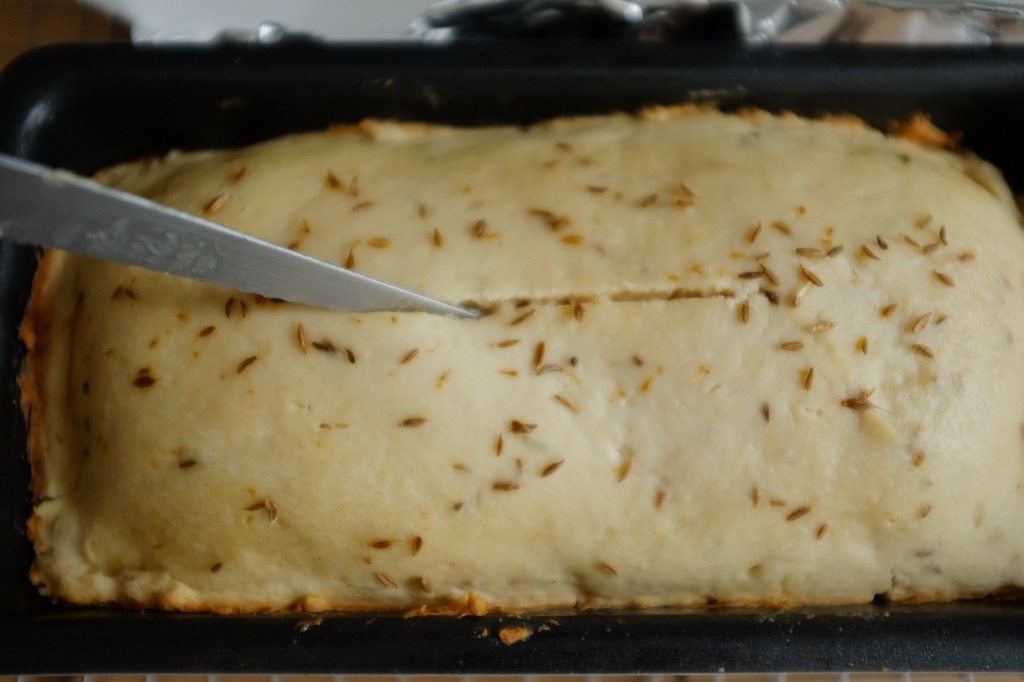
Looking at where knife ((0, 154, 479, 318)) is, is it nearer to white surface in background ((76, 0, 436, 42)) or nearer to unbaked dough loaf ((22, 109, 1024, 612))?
unbaked dough loaf ((22, 109, 1024, 612))

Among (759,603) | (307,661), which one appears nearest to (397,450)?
(307,661)

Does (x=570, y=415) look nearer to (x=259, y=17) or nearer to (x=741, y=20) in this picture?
(x=741, y=20)

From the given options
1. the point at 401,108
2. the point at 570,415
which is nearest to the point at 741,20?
the point at 401,108

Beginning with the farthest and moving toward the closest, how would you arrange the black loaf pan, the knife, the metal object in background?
the metal object in background
the black loaf pan
the knife

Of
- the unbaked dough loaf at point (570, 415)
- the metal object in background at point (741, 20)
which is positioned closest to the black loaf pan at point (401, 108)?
the unbaked dough loaf at point (570, 415)

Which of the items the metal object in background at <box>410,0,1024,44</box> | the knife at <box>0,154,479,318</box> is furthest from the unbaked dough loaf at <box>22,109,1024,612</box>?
the metal object in background at <box>410,0,1024,44</box>

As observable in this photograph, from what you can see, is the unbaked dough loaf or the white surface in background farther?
the white surface in background

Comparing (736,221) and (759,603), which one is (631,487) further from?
(736,221)

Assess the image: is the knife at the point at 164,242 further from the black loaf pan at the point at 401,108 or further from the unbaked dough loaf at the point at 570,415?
the black loaf pan at the point at 401,108
